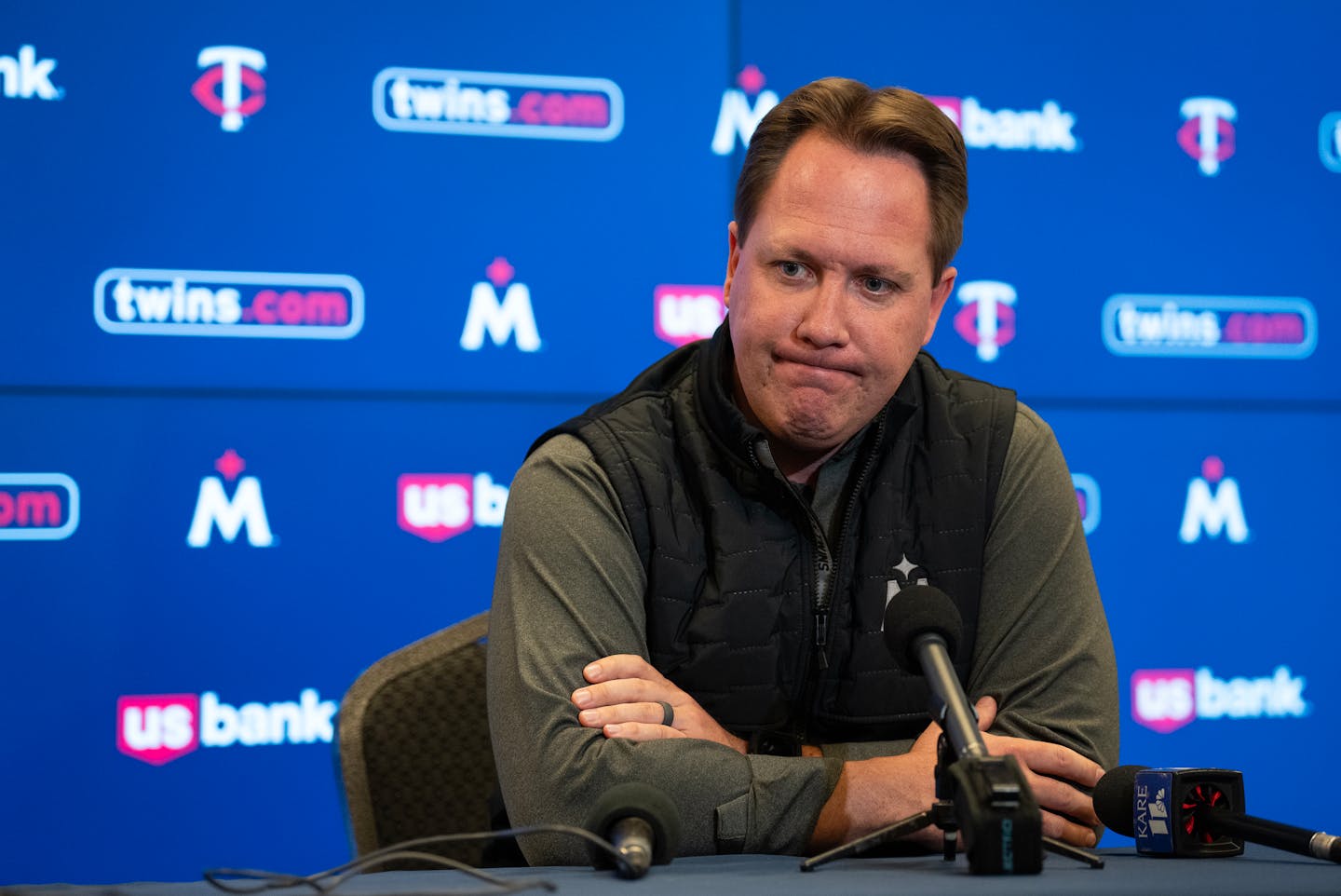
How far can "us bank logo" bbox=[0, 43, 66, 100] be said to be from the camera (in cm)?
278

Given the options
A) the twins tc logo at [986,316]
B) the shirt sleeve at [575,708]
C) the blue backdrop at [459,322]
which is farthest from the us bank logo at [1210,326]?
the shirt sleeve at [575,708]

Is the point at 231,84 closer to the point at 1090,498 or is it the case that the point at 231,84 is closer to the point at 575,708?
the point at 575,708

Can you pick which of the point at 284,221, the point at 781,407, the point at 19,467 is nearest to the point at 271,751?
the point at 19,467

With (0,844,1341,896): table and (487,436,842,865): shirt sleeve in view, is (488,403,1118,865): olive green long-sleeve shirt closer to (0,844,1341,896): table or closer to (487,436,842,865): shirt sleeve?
(487,436,842,865): shirt sleeve

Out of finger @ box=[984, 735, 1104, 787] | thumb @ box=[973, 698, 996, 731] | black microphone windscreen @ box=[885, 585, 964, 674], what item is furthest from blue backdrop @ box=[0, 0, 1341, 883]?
black microphone windscreen @ box=[885, 585, 964, 674]

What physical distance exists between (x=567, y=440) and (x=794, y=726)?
51 cm

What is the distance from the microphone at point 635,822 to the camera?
4.11ft

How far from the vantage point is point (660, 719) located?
1.69m

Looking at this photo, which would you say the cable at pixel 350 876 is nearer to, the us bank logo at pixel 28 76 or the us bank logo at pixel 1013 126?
the us bank logo at pixel 28 76

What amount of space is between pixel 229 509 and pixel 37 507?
0.37m

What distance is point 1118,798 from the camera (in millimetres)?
1484

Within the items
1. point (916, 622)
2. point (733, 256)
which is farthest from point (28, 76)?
point (916, 622)

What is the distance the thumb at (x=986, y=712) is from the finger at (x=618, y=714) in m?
0.44

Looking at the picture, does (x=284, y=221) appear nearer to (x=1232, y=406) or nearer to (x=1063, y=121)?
(x=1063, y=121)
